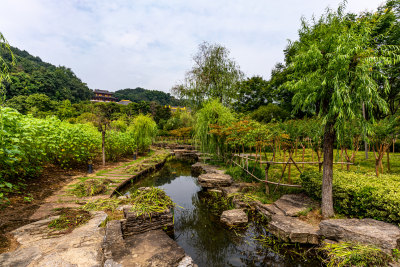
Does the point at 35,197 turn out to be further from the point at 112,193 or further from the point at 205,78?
the point at 205,78

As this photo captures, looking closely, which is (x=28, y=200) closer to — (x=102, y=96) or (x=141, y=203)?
(x=141, y=203)

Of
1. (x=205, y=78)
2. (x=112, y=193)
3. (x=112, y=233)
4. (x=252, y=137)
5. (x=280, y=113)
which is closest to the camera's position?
(x=112, y=233)

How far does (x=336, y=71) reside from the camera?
3.22 metres

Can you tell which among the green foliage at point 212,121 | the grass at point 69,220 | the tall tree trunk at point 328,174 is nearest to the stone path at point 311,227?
the tall tree trunk at point 328,174

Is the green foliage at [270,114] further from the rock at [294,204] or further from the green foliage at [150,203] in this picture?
the green foliage at [150,203]

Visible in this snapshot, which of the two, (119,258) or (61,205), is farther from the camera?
(61,205)

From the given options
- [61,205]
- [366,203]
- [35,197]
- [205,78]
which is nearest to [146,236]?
[61,205]

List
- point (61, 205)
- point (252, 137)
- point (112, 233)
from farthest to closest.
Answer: point (252, 137), point (61, 205), point (112, 233)

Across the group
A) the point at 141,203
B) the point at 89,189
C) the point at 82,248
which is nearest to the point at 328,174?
the point at 141,203

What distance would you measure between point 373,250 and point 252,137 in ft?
13.5

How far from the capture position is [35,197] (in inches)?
188

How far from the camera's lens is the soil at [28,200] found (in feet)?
9.91

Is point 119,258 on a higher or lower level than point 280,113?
lower

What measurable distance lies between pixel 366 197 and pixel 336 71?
8.19 ft
